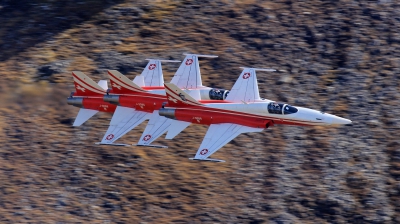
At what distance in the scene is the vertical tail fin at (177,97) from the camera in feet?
114

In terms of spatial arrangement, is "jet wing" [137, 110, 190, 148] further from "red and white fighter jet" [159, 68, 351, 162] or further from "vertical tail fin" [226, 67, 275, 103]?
"vertical tail fin" [226, 67, 275, 103]

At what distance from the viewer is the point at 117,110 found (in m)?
37.2

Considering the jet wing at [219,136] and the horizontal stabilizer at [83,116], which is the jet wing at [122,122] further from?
the jet wing at [219,136]

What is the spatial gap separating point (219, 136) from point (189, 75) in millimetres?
4433

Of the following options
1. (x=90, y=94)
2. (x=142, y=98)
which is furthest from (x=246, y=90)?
(x=90, y=94)

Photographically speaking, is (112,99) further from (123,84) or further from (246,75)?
(246,75)

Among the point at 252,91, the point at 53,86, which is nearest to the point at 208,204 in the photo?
the point at 252,91

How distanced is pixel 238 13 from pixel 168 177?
15399mm

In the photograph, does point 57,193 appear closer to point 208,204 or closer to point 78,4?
point 208,204

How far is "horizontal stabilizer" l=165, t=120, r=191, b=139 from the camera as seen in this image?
35.3 m

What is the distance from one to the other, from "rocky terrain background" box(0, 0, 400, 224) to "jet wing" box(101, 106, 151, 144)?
62.1 inches

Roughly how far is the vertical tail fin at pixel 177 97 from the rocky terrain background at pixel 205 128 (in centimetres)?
333

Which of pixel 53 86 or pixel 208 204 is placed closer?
pixel 208 204

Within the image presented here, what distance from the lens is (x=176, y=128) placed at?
116 feet
